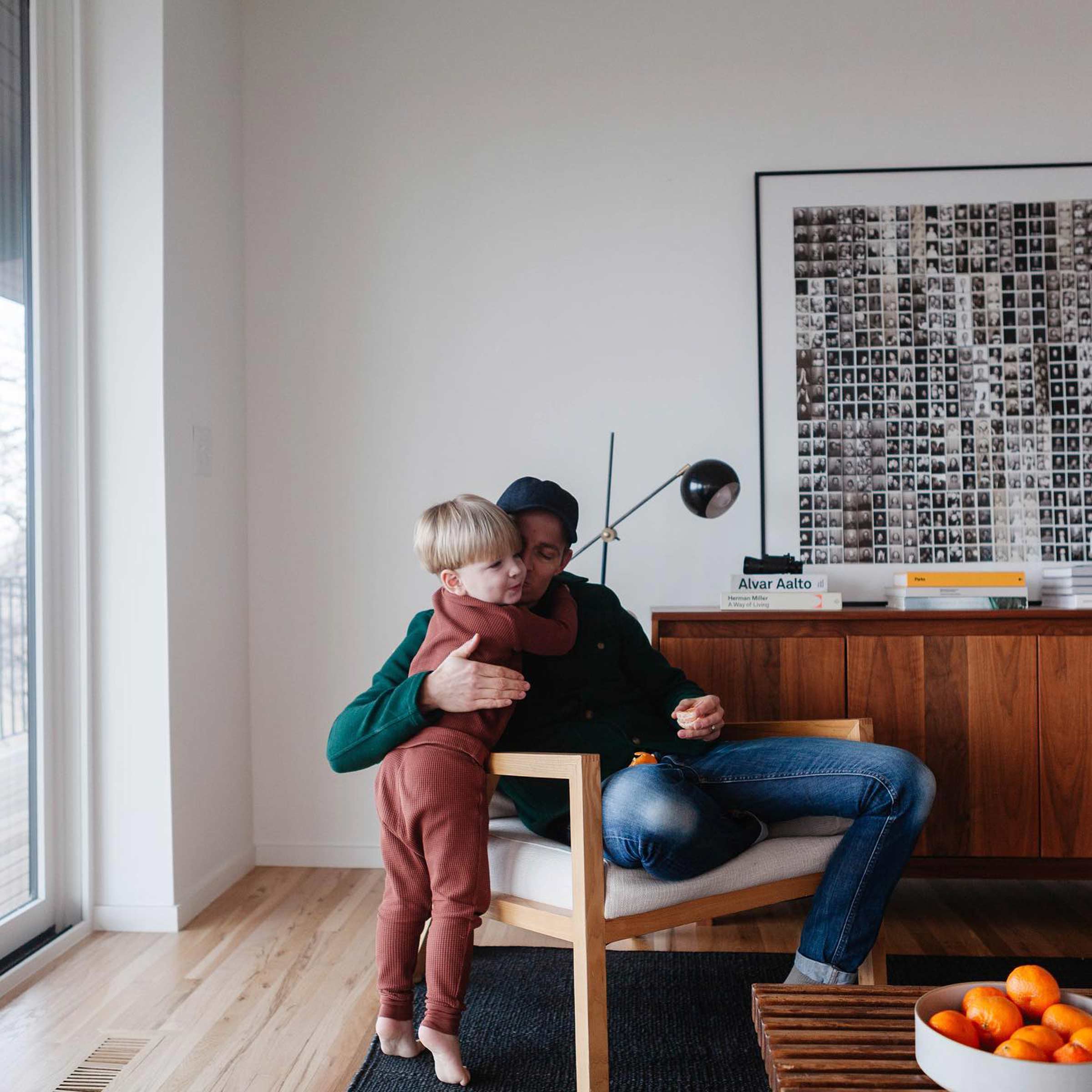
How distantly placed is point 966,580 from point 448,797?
1499mm

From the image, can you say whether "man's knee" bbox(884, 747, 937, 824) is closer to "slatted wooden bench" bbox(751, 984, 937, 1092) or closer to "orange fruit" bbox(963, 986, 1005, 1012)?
"slatted wooden bench" bbox(751, 984, 937, 1092)

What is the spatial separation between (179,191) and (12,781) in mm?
1494

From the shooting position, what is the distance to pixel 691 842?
5.19ft

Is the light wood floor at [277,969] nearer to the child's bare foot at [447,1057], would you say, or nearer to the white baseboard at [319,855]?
the white baseboard at [319,855]

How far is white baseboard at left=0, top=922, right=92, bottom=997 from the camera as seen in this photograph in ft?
6.76

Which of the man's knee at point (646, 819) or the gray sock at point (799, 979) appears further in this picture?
the gray sock at point (799, 979)

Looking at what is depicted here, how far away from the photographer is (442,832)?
166cm

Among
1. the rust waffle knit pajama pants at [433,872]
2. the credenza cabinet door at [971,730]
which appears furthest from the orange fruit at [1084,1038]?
the credenza cabinet door at [971,730]

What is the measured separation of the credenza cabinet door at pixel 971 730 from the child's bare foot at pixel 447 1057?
1.23 m

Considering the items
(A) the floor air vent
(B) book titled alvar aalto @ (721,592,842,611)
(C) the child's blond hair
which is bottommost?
(A) the floor air vent

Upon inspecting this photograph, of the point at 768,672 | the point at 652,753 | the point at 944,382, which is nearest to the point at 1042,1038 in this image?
the point at 652,753

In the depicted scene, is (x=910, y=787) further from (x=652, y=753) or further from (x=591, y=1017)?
(x=591, y=1017)

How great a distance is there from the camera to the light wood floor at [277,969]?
1746mm

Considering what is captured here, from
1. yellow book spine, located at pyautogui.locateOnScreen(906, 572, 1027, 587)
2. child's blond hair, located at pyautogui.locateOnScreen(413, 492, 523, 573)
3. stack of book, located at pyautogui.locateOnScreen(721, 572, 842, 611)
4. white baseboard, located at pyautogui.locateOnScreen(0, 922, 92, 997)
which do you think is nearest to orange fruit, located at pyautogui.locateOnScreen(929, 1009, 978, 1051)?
child's blond hair, located at pyautogui.locateOnScreen(413, 492, 523, 573)
